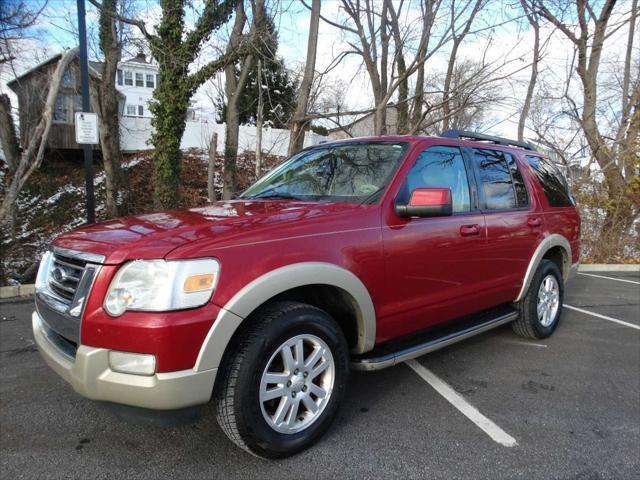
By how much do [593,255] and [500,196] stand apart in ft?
29.8

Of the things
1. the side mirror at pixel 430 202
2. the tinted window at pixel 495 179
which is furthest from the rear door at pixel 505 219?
the side mirror at pixel 430 202

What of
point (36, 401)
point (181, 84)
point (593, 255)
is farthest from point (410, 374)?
point (593, 255)

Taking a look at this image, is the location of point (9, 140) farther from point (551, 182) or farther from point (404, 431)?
point (404, 431)

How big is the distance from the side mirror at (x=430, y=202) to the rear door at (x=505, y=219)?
107 cm

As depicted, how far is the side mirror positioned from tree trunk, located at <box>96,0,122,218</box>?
418 inches

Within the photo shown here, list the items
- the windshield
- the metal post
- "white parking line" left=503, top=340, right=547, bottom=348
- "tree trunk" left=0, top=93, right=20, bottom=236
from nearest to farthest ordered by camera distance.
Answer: the windshield
"white parking line" left=503, top=340, right=547, bottom=348
the metal post
"tree trunk" left=0, top=93, right=20, bottom=236

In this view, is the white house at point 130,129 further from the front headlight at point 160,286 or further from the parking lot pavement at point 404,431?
the front headlight at point 160,286

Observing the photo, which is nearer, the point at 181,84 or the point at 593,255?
the point at 181,84

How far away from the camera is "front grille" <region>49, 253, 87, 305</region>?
231 cm

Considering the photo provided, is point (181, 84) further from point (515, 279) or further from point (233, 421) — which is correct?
point (233, 421)

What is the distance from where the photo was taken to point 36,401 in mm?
3180

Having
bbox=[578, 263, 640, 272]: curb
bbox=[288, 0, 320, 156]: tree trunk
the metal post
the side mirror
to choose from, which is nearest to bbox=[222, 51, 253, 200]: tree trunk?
bbox=[288, 0, 320, 156]: tree trunk

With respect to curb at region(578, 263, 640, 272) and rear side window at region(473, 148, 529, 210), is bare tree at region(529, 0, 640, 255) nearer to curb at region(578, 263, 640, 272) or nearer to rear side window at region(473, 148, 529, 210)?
curb at region(578, 263, 640, 272)

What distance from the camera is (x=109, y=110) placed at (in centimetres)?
1378
